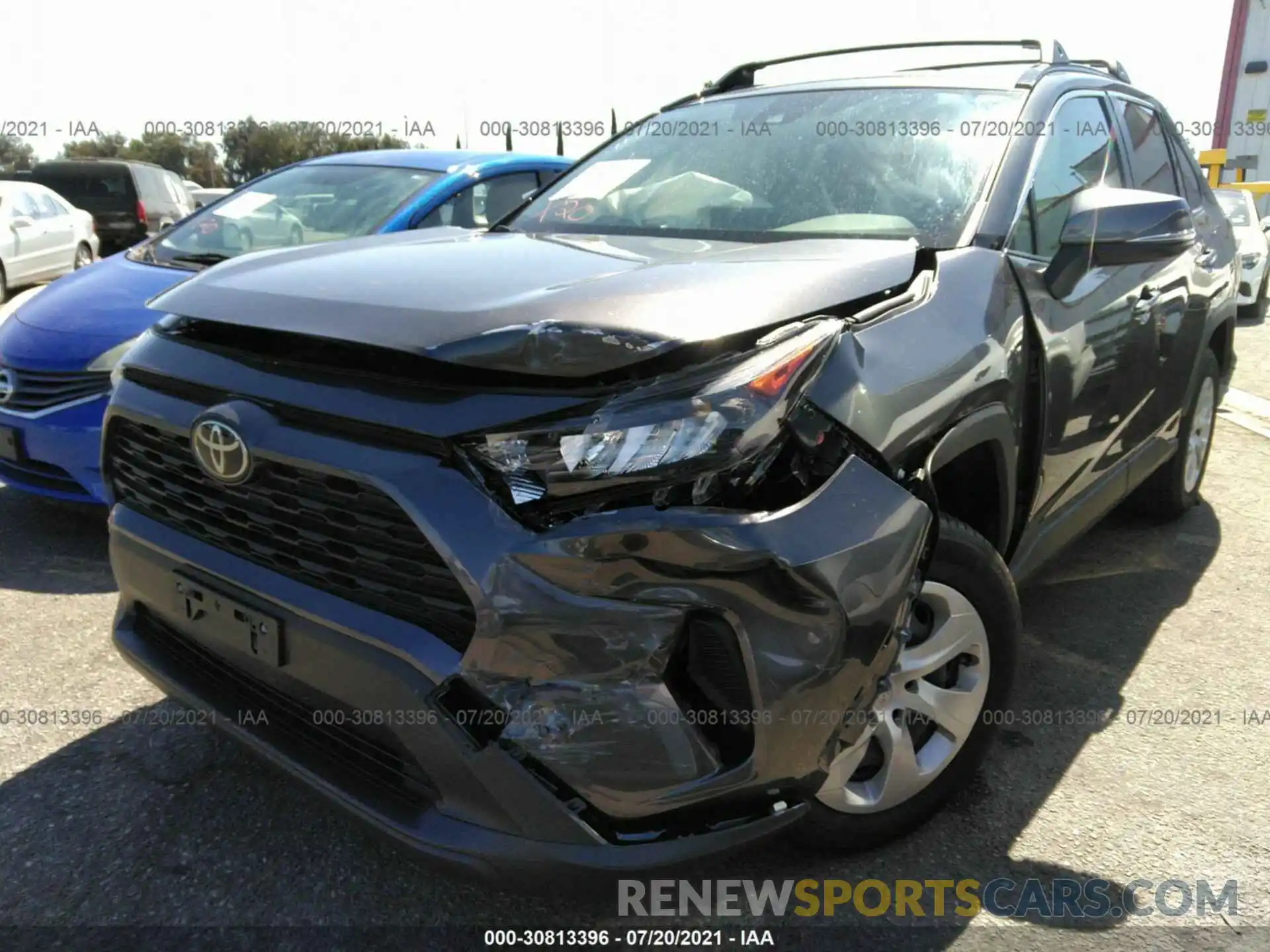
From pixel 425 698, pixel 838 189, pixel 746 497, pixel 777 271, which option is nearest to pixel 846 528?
pixel 746 497

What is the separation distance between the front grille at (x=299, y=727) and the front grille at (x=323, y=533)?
26cm

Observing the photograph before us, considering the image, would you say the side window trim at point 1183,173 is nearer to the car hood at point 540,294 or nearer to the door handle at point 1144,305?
the door handle at point 1144,305

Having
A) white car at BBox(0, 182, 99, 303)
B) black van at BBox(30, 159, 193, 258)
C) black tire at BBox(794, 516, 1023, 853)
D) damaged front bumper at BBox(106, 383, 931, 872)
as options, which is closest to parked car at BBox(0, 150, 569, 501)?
damaged front bumper at BBox(106, 383, 931, 872)

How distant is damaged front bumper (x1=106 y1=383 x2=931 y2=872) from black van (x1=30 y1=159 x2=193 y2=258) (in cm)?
1538

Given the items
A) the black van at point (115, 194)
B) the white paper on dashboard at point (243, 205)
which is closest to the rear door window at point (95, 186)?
the black van at point (115, 194)

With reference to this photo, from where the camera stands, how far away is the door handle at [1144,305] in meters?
3.04

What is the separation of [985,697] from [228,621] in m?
1.65

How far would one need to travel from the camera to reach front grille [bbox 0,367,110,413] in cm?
384

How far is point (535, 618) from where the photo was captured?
1.60m

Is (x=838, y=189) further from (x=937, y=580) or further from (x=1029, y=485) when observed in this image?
(x=937, y=580)

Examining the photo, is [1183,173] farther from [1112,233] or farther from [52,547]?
[52,547]

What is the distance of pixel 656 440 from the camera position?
1.62 metres

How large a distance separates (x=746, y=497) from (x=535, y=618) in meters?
0.39

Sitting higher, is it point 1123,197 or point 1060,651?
point 1123,197
